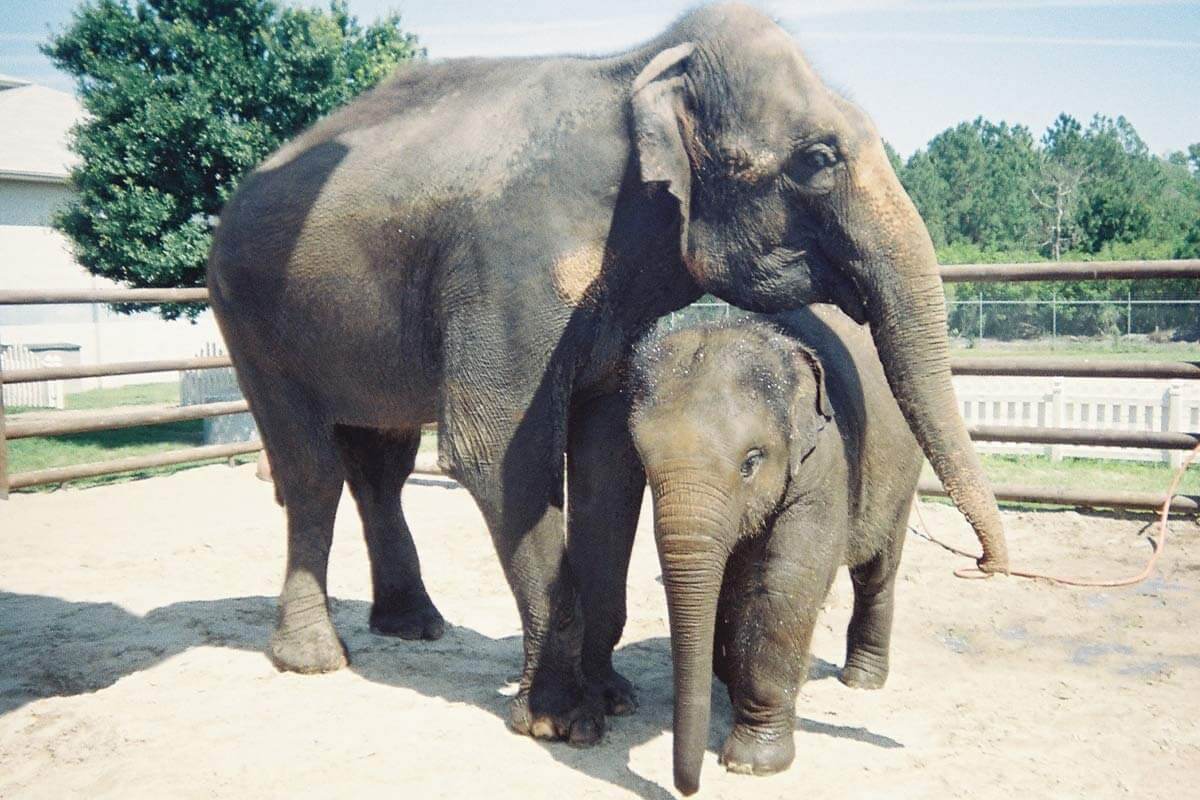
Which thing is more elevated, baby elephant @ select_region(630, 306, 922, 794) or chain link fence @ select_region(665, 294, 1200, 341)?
chain link fence @ select_region(665, 294, 1200, 341)

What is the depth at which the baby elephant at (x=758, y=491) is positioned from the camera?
3152 millimetres

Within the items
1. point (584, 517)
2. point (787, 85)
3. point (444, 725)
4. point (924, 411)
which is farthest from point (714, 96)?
point (444, 725)

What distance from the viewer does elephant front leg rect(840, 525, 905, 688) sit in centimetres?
446

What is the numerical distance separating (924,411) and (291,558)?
2854 millimetres

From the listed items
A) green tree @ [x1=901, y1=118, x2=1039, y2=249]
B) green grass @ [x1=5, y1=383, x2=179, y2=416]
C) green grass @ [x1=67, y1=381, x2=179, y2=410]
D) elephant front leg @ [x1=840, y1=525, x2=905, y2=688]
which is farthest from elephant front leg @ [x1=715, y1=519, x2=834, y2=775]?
green tree @ [x1=901, y1=118, x2=1039, y2=249]

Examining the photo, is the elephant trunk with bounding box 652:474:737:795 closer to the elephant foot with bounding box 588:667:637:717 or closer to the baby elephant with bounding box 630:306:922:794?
the baby elephant with bounding box 630:306:922:794

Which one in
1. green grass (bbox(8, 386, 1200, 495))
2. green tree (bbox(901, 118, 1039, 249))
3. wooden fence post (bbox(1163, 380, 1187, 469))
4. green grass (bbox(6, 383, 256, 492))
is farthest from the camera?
green tree (bbox(901, 118, 1039, 249))

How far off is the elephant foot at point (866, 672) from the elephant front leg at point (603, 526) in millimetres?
944

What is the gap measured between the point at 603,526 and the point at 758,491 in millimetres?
966

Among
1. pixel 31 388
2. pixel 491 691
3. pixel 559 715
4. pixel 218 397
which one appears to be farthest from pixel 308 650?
pixel 31 388

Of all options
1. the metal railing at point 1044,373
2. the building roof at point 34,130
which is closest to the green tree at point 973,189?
the building roof at point 34,130

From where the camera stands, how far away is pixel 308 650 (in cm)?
474

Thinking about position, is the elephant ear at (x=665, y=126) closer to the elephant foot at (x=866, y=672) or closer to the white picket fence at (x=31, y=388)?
the elephant foot at (x=866, y=672)

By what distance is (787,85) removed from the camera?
138 inches
